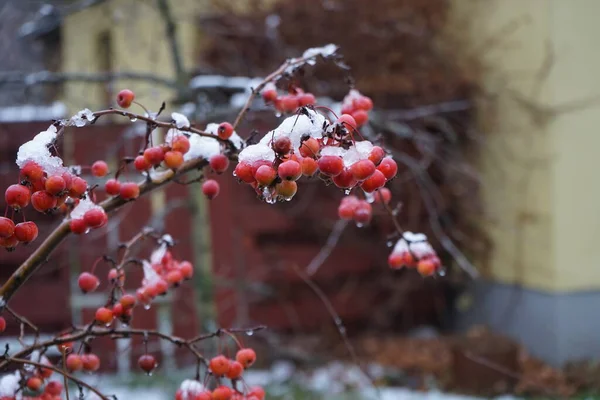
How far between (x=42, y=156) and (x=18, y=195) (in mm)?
72

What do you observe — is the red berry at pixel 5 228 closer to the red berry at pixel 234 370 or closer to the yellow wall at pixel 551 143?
the red berry at pixel 234 370

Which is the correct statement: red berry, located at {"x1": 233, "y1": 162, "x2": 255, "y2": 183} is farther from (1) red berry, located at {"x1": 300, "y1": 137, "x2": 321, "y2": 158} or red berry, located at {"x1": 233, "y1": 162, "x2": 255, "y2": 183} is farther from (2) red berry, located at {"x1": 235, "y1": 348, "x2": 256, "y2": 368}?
(2) red berry, located at {"x1": 235, "y1": 348, "x2": 256, "y2": 368}

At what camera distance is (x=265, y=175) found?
2.64 ft

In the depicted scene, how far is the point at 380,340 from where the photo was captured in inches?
183

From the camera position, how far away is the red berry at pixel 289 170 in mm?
793

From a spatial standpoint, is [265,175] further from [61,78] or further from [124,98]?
[61,78]

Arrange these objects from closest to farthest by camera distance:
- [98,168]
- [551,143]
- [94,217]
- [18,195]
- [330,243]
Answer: [18,195] < [94,217] < [98,168] < [330,243] < [551,143]

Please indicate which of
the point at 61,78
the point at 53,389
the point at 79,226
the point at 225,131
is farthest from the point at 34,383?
the point at 61,78

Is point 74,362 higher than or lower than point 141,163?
lower

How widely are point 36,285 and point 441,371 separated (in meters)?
2.89

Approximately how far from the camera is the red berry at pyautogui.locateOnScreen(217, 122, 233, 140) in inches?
45.3

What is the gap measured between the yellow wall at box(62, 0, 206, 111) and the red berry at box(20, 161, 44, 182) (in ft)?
10.8

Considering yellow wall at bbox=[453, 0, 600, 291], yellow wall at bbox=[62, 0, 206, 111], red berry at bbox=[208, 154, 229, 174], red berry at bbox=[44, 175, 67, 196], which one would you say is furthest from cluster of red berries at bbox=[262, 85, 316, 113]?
yellow wall at bbox=[453, 0, 600, 291]

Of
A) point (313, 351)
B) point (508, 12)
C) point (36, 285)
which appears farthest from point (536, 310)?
point (36, 285)
